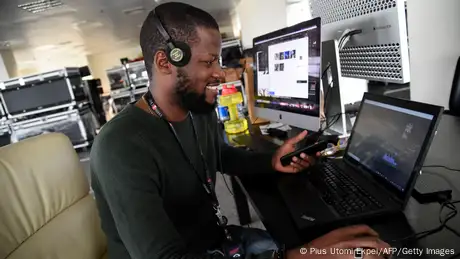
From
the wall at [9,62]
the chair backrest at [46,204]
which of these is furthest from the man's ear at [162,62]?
the wall at [9,62]

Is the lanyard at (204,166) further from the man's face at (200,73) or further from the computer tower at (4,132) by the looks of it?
the computer tower at (4,132)

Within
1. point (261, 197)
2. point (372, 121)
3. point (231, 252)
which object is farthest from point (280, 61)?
point (231, 252)

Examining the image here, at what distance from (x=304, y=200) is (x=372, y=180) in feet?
0.60

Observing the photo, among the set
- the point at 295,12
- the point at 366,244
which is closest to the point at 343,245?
the point at 366,244

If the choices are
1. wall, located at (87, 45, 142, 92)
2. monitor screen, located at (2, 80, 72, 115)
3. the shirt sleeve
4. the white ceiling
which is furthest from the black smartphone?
wall, located at (87, 45, 142, 92)

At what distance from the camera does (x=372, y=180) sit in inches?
29.7

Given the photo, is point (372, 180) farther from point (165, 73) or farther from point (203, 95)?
point (165, 73)

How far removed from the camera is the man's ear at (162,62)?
30.4 inches

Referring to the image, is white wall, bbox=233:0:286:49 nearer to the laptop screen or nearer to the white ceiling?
the white ceiling

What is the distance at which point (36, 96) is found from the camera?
4.79 meters

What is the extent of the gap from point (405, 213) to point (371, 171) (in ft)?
0.53

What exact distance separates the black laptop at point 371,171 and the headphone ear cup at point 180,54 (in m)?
0.44

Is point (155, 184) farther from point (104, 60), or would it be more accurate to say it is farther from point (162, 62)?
point (104, 60)

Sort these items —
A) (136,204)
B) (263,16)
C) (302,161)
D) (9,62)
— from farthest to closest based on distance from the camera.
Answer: (9,62) → (263,16) → (302,161) → (136,204)
